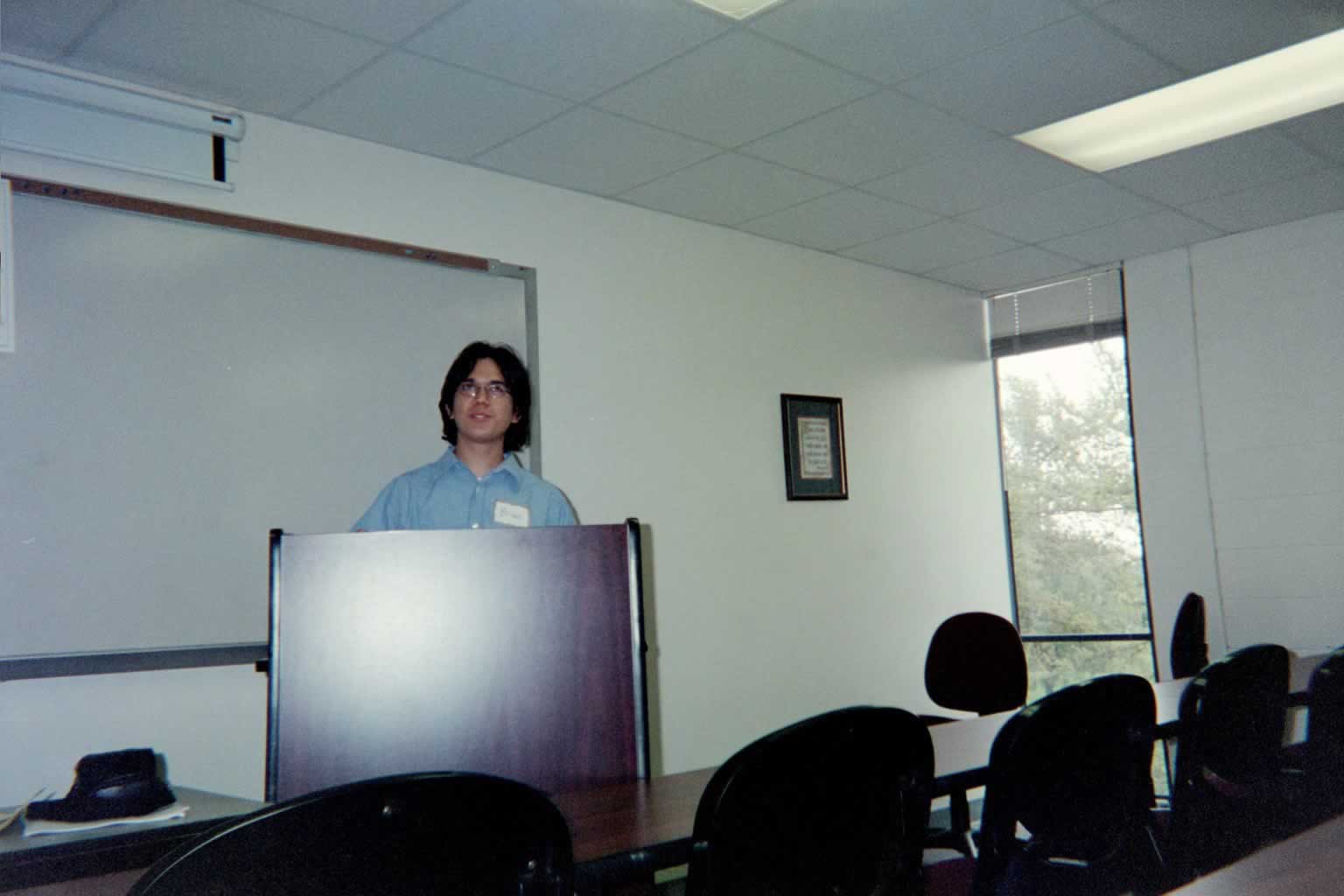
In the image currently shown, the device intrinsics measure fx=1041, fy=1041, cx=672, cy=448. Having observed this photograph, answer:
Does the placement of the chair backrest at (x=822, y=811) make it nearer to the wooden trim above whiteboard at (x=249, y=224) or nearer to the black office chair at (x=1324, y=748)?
the black office chair at (x=1324, y=748)

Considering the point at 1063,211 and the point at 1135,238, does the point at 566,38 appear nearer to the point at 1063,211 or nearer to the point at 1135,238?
the point at 1063,211

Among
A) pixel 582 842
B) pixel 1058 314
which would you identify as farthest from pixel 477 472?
pixel 1058 314

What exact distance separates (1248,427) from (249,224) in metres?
4.30

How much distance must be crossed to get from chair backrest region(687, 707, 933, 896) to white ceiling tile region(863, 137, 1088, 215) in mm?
2816

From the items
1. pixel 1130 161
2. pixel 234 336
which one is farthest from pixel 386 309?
pixel 1130 161

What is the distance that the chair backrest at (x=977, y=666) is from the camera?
395cm

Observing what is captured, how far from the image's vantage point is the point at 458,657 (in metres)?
1.55

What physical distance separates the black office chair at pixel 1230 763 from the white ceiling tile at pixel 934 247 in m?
2.58

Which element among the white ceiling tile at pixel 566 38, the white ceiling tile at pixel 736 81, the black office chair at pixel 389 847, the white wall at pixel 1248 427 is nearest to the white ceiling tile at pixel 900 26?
the white ceiling tile at pixel 736 81

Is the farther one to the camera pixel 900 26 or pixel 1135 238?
pixel 1135 238

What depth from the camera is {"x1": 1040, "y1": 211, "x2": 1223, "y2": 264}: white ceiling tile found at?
182 inches

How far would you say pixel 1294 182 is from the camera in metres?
4.19

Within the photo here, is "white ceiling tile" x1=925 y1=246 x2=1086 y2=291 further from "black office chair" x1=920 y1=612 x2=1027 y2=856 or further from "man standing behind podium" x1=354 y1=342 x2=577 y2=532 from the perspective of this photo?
"man standing behind podium" x1=354 y1=342 x2=577 y2=532

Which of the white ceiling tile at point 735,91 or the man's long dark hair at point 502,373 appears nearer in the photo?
the man's long dark hair at point 502,373
